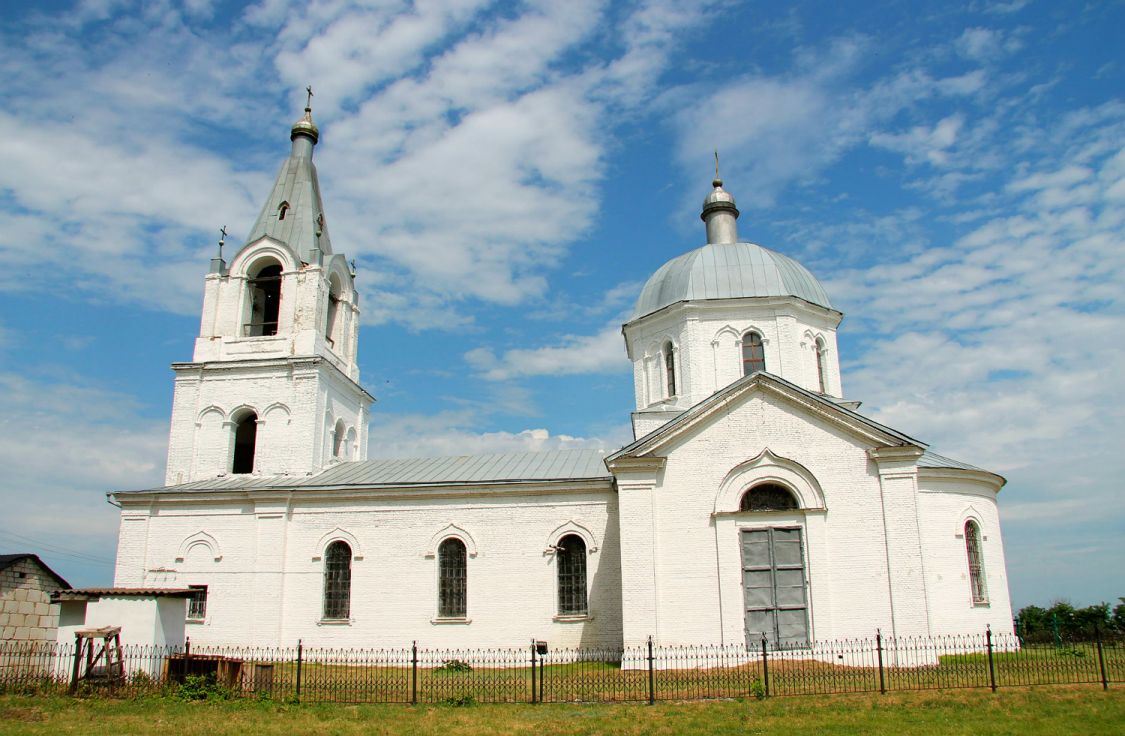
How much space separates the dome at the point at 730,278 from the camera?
24.2m

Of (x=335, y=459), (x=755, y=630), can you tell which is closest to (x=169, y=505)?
(x=335, y=459)

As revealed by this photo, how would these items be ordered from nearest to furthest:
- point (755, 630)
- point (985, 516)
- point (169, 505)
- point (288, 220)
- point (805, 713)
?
point (805, 713) → point (755, 630) → point (985, 516) → point (169, 505) → point (288, 220)

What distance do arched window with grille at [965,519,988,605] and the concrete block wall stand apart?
20700 mm

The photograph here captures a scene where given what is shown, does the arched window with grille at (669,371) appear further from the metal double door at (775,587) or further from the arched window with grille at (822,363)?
the metal double door at (775,587)

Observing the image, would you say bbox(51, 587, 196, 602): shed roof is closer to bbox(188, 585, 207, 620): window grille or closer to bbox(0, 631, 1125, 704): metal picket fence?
bbox(0, 631, 1125, 704): metal picket fence

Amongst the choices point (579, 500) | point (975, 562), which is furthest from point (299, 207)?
point (975, 562)

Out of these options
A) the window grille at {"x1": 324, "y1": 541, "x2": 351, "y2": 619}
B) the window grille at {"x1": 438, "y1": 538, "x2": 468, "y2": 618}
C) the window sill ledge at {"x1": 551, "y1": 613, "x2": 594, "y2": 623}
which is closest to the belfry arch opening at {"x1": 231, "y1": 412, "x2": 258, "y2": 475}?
the window grille at {"x1": 324, "y1": 541, "x2": 351, "y2": 619}

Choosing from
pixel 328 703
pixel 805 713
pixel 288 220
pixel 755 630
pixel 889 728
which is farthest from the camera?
pixel 288 220

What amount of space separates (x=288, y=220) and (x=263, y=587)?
11320 millimetres

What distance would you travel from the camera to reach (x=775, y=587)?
709 inches

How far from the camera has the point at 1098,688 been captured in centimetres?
1420

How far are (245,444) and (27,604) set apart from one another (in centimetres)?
877

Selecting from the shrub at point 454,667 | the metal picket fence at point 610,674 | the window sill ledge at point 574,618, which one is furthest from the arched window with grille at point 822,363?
the shrub at point 454,667

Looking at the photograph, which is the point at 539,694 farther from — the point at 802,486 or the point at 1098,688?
the point at 1098,688
